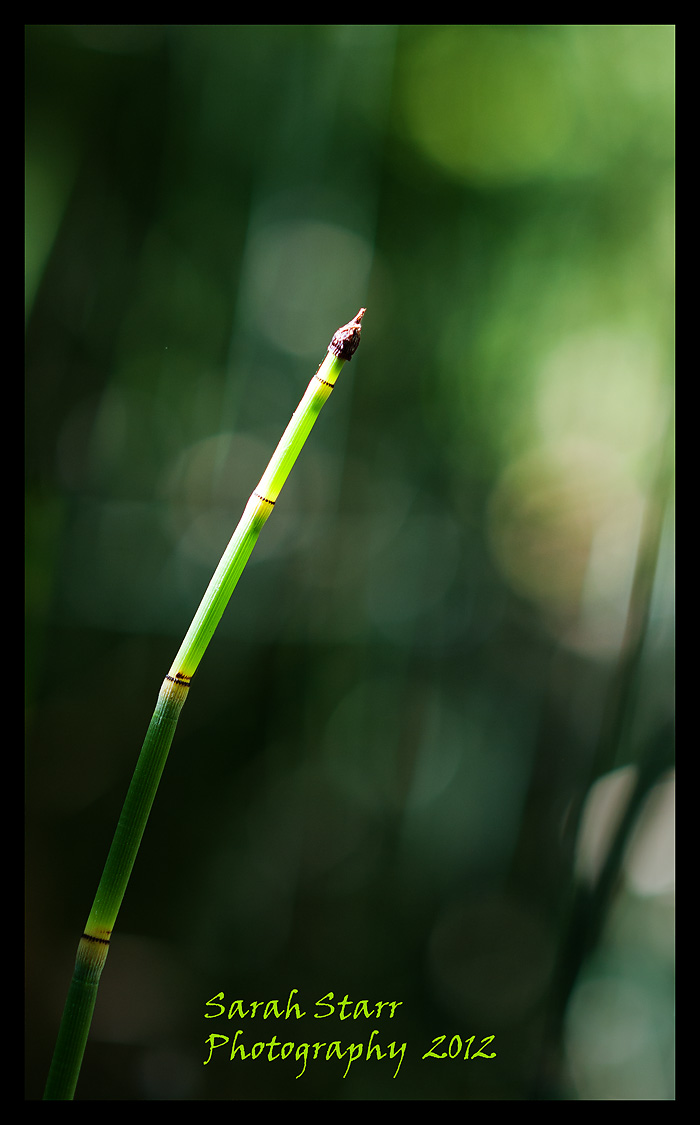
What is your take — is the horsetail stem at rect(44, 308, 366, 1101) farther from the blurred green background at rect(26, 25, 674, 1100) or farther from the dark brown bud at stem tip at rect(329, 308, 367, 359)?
the blurred green background at rect(26, 25, 674, 1100)

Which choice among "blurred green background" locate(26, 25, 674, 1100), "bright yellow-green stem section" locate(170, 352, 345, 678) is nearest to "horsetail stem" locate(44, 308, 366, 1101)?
"bright yellow-green stem section" locate(170, 352, 345, 678)

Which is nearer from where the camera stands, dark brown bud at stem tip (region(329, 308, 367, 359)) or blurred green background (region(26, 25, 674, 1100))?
dark brown bud at stem tip (region(329, 308, 367, 359))

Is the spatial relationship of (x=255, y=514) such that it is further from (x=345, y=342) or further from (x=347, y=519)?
(x=347, y=519)

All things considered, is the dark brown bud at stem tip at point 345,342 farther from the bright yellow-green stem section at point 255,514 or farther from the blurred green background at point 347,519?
the blurred green background at point 347,519

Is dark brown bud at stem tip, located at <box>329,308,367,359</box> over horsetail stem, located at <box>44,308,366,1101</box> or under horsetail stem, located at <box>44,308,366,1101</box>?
over

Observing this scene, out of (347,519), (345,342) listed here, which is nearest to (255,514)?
(345,342)

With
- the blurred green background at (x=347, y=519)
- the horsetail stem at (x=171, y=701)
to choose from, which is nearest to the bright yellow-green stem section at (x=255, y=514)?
the horsetail stem at (x=171, y=701)
